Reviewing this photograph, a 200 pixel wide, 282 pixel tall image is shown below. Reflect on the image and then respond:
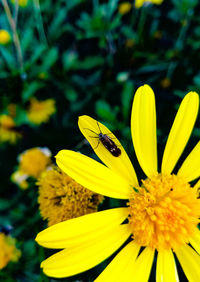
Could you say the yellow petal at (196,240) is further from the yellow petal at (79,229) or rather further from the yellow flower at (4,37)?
the yellow flower at (4,37)

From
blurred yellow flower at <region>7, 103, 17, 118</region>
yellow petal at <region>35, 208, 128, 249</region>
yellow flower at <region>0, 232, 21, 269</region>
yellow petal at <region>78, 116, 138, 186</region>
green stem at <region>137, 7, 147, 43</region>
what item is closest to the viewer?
yellow petal at <region>35, 208, 128, 249</region>

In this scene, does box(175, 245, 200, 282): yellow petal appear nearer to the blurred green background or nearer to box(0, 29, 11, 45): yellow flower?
the blurred green background

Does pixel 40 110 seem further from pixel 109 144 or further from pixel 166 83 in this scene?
pixel 109 144

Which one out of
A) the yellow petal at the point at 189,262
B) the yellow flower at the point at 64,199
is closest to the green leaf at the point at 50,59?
the yellow flower at the point at 64,199

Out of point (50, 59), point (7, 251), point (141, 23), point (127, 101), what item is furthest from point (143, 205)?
point (141, 23)

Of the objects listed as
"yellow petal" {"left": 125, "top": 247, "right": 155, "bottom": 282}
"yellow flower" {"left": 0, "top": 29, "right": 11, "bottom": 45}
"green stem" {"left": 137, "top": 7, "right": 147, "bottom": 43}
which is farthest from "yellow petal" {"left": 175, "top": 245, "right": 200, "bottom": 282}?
"yellow flower" {"left": 0, "top": 29, "right": 11, "bottom": 45}

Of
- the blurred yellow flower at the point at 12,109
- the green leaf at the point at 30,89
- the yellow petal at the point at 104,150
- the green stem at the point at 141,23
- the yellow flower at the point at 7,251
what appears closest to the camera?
the yellow petal at the point at 104,150
